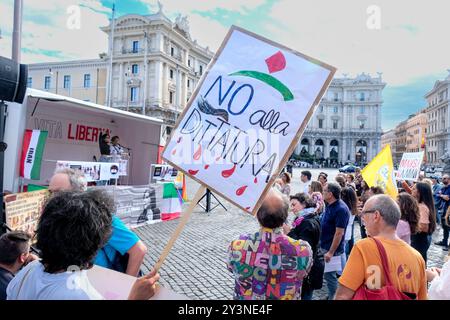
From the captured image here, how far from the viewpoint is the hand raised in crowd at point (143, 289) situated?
1.36m

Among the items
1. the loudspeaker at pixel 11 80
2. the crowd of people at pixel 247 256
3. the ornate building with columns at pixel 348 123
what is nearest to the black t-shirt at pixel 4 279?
the crowd of people at pixel 247 256

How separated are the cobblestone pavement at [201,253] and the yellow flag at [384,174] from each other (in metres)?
1.51

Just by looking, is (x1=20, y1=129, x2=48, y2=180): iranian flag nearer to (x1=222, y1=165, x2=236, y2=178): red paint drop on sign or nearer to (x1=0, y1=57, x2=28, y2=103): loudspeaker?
(x1=0, y1=57, x2=28, y2=103): loudspeaker

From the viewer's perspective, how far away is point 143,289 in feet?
4.48

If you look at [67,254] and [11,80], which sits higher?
[11,80]

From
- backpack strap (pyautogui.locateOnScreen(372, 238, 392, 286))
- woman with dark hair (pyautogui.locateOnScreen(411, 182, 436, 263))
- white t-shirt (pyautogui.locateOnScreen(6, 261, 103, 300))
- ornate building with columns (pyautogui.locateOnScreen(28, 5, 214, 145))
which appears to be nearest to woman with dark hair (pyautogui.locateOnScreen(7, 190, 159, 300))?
white t-shirt (pyautogui.locateOnScreen(6, 261, 103, 300))

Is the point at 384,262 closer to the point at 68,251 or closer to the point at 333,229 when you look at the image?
the point at 68,251

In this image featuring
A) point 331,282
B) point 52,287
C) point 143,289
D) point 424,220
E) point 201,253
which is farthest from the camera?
point 201,253

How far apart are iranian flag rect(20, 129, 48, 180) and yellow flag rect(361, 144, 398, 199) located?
665 centimetres

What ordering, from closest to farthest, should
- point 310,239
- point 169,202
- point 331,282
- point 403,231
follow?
point 310,239 < point 403,231 < point 331,282 < point 169,202

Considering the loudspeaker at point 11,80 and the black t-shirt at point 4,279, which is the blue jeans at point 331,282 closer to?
the black t-shirt at point 4,279

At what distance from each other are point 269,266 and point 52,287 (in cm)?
127

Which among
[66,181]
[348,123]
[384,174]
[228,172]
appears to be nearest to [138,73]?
[384,174]
